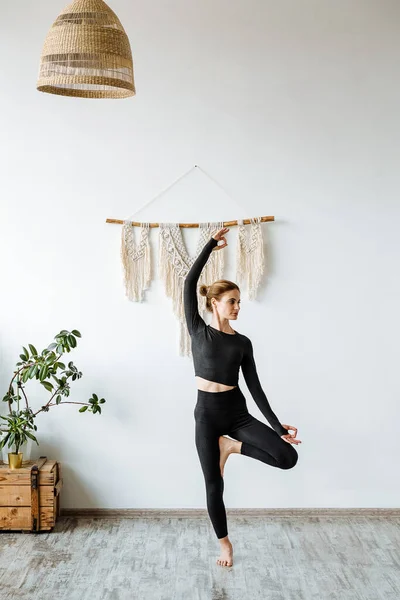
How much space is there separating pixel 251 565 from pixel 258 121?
247cm

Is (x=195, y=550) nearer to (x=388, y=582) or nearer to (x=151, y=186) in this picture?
(x=388, y=582)

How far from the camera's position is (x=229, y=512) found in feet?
15.8

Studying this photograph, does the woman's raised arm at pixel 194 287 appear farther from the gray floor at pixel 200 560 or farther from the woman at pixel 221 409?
the gray floor at pixel 200 560

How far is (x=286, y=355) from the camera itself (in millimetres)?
4844

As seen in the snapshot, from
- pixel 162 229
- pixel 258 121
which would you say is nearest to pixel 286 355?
pixel 162 229

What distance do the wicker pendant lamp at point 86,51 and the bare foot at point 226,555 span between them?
2227 millimetres

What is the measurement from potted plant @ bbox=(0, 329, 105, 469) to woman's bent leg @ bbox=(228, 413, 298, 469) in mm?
945

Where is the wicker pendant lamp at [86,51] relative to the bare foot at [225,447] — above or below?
above

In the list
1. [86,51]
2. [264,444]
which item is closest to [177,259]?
[264,444]

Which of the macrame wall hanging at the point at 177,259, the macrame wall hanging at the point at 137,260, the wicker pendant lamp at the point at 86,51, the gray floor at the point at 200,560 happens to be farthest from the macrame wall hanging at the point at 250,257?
the wicker pendant lamp at the point at 86,51

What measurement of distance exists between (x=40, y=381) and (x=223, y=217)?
1.41m

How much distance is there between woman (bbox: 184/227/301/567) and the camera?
4020 millimetres

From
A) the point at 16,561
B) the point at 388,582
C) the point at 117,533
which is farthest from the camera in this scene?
the point at 117,533

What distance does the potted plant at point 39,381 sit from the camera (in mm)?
4469
